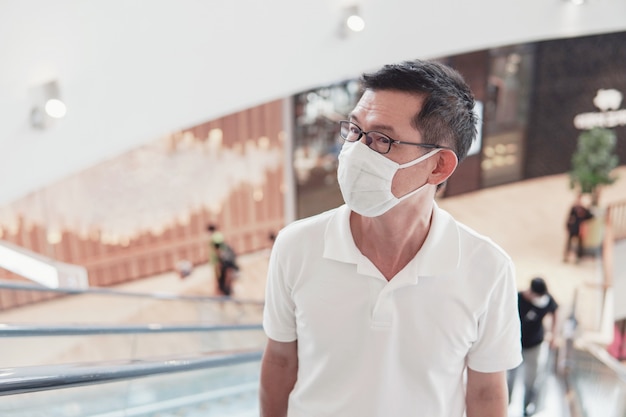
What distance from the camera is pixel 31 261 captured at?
13.9 ft

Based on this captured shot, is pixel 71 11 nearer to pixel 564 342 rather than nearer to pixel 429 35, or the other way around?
pixel 429 35

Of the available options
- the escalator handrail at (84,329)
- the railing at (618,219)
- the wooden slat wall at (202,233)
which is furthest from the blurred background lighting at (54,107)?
the railing at (618,219)

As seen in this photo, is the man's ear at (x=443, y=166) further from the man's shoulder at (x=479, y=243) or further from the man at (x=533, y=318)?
the man at (x=533, y=318)

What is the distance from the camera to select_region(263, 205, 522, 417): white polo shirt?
1.41 meters

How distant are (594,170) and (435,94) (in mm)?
9429

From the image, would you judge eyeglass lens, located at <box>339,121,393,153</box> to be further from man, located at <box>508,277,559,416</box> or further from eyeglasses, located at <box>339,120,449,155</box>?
man, located at <box>508,277,559,416</box>

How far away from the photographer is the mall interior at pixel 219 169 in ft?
10.4

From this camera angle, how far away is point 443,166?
1477mm

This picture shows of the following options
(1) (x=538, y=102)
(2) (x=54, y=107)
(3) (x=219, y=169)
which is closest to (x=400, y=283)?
(2) (x=54, y=107)

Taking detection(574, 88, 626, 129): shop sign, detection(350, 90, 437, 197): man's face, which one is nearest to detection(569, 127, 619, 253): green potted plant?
detection(574, 88, 626, 129): shop sign

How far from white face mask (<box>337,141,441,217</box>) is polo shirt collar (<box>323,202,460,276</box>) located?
0.07 meters

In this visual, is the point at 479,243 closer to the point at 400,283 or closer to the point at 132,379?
the point at 400,283

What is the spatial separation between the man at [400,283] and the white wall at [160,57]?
301 cm

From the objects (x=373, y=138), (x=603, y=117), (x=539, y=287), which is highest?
(x=373, y=138)
